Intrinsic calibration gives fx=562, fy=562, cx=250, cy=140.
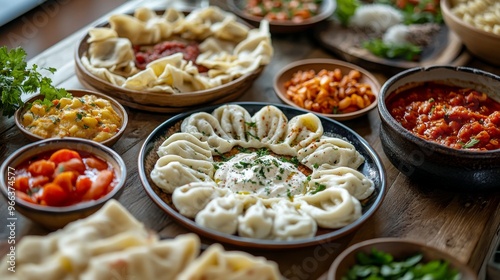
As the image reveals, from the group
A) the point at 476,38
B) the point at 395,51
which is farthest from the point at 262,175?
the point at 476,38

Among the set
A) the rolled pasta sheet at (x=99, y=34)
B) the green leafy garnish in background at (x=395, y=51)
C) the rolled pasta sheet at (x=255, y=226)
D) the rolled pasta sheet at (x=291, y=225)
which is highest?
the rolled pasta sheet at (x=99, y=34)

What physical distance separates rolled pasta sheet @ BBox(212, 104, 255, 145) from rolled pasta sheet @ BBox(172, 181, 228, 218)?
63 cm

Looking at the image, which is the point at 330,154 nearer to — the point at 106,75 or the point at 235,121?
the point at 235,121

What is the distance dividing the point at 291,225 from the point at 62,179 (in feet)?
3.98

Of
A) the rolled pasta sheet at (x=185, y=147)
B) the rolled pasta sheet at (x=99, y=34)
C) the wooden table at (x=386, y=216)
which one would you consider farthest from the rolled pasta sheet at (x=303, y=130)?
the rolled pasta sheet at (x=99, y=34)

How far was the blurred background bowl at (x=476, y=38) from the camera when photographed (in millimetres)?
4637

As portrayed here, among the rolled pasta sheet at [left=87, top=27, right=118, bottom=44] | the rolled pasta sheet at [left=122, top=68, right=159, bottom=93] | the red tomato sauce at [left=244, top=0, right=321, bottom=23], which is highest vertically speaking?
the rolled pasta sheet at [left=87, top=27, right=118, bottom=44]

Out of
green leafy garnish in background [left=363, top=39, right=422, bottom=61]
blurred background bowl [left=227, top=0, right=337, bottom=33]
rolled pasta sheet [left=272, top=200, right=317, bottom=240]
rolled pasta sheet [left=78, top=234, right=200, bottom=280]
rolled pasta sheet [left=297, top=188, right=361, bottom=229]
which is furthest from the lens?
blurred background bowl [left=227, top=0, right=337, bottom=33]

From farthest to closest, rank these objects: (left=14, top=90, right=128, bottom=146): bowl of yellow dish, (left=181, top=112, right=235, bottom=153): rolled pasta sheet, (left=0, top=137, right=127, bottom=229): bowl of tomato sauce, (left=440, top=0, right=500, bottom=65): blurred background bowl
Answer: (left=440, top=0, right=500, bottom=65): blurred background bowl < (left=181, top=112, right=235, bottom=153): rolled pasta sheet < (left=14, top=90, right=128, bottom=146): bowl of yellow dish < (left=0, top=137, right=127, bottom=229): bowl of tomato sauce

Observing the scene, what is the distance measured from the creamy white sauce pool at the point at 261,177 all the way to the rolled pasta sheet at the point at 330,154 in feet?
0.43

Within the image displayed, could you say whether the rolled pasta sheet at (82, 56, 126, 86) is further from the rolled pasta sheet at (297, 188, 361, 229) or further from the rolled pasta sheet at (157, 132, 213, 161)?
the rolled pasta sheet at (297, 188, 361, 229)

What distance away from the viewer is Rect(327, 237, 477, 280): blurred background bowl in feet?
8.67

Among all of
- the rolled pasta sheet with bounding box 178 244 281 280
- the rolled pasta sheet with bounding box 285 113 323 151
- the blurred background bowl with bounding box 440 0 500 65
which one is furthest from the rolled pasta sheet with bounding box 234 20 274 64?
the rolled pasta sheet with bounding box 178 244 281 280

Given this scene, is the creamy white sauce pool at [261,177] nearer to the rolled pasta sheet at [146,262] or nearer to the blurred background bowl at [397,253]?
the blurred background bowl at [397,253]
